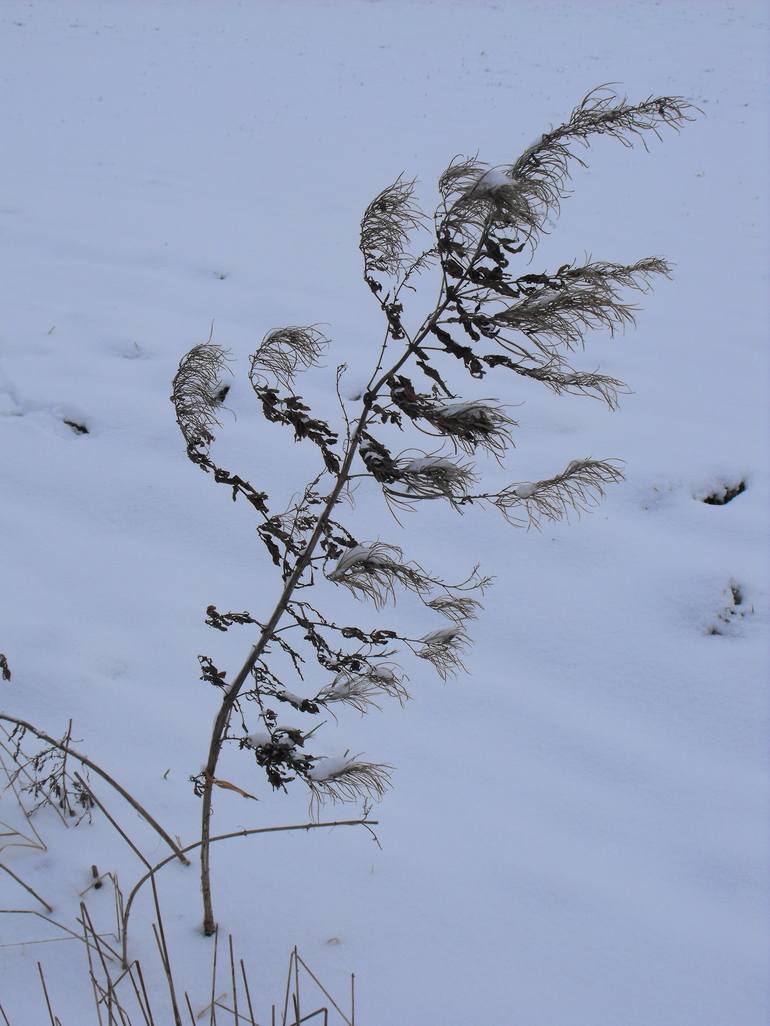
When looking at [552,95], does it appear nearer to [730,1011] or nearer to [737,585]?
[737,585]

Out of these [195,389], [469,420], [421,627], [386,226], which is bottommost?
[469,420]

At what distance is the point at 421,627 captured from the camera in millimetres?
3623

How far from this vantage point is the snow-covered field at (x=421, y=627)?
245 cm

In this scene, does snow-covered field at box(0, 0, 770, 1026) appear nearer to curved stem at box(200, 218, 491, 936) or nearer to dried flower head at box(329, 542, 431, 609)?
curved stem at box(200, 218, 491, 936)

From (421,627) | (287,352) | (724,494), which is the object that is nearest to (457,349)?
(287,352)

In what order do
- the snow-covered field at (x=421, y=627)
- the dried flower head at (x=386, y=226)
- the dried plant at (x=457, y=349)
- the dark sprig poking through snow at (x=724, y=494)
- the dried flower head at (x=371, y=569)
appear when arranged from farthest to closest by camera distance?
the dark sprig poking through snow at (x=724, y=494), the snow-covered field at (x=421, y=627), the dried flower head at (x=371, y=569), the dried flower head at (x=386, y=226), the dried plant at (x=457, y=349)

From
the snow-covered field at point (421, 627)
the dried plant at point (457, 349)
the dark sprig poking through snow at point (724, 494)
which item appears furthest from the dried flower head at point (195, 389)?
the dark sprig poking through snow at point (724, 494)

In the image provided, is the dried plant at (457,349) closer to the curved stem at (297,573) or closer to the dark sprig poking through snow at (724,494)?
the curved stem at (297,573)

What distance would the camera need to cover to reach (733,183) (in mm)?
9047

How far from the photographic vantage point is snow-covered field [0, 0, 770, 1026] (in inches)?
96.4

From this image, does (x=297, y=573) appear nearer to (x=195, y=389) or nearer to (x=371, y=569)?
(x=371, y=569)

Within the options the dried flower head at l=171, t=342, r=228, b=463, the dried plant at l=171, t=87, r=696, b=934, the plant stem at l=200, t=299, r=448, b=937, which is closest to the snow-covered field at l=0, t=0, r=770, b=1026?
the plant stem at l=200, t=299, r=448, b=937

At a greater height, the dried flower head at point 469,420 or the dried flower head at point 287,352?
the dried flower head at point 287,352

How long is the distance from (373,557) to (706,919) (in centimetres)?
173
